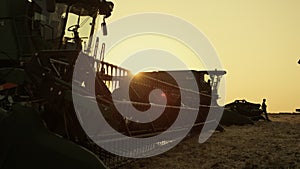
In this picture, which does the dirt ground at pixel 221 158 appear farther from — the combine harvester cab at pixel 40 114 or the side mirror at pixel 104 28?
the side mirror at pixel 104 28

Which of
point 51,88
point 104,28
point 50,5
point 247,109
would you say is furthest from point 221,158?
point 247,109

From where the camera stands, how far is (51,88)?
17.0ft

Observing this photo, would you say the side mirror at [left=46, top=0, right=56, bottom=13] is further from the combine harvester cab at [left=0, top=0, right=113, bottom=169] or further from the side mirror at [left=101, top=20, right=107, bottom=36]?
the side mirror at [left=101, top=20, right=107, bottom=36]

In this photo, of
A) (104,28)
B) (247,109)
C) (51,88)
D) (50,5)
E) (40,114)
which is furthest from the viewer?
(247,109)

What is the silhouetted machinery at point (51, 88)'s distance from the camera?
14.7 ft

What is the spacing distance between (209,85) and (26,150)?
818 inches

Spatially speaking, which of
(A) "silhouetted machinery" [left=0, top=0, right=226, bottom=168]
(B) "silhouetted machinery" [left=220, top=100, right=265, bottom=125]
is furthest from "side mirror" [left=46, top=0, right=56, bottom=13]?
(B) "silhouetted machinery" [left=220, top=100, right=265, bottom=125]

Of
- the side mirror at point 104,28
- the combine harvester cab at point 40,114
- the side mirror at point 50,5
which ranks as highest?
the side mirror at point 50,5

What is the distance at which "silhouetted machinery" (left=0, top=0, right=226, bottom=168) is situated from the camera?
4.49 meters

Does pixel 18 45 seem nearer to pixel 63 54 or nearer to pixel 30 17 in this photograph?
pixel 30 17

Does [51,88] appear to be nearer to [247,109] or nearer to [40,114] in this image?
[40,114]

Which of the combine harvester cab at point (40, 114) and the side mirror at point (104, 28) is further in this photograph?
the side mirror at point (104, 28)

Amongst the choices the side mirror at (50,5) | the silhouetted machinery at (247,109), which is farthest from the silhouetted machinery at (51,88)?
the silhouetted machinery at (247,109)

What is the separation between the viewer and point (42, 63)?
5406 mm
